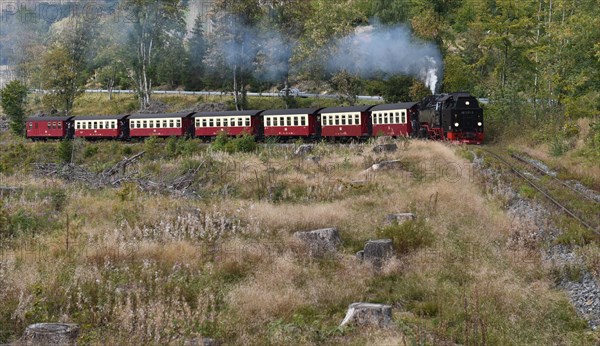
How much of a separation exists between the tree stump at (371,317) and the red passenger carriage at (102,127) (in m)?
41.5

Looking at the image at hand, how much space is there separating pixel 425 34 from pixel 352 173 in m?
24.9

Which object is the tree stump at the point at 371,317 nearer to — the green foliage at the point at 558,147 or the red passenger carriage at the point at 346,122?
the green foliage at the point at 558,147

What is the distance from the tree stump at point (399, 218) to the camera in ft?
49.1

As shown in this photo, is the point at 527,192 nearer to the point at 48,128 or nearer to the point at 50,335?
the point at 50,335

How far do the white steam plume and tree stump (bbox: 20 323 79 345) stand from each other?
128 feet

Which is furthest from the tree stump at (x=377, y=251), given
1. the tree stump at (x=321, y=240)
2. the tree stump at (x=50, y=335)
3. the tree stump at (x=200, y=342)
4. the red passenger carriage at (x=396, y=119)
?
the red passenger carriage at (x=396, y=119)

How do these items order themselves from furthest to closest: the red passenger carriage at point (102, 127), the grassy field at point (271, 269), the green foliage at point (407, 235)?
the red passenger carriage at point (102, 127) < the green foliage at point (407, 235) < the grassy field at point (271, 269)

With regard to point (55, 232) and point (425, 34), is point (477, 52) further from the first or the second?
point (55, 232)

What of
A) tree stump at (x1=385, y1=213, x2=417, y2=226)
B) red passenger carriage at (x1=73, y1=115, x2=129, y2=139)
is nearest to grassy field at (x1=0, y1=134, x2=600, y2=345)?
tree stump at (x1=385, y1=213, x2=417, y2=226)

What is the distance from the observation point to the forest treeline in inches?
1309

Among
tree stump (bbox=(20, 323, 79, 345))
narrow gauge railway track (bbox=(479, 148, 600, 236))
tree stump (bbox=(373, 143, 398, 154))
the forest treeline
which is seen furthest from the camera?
the forest treeline

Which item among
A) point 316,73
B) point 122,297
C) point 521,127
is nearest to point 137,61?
point 316,73

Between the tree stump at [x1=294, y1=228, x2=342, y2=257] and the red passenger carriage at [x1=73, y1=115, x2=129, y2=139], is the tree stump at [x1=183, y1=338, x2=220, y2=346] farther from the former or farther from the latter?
the red passenger carriage at [x1=73, y1=115, x2=129, y2=139]

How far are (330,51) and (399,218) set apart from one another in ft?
128
